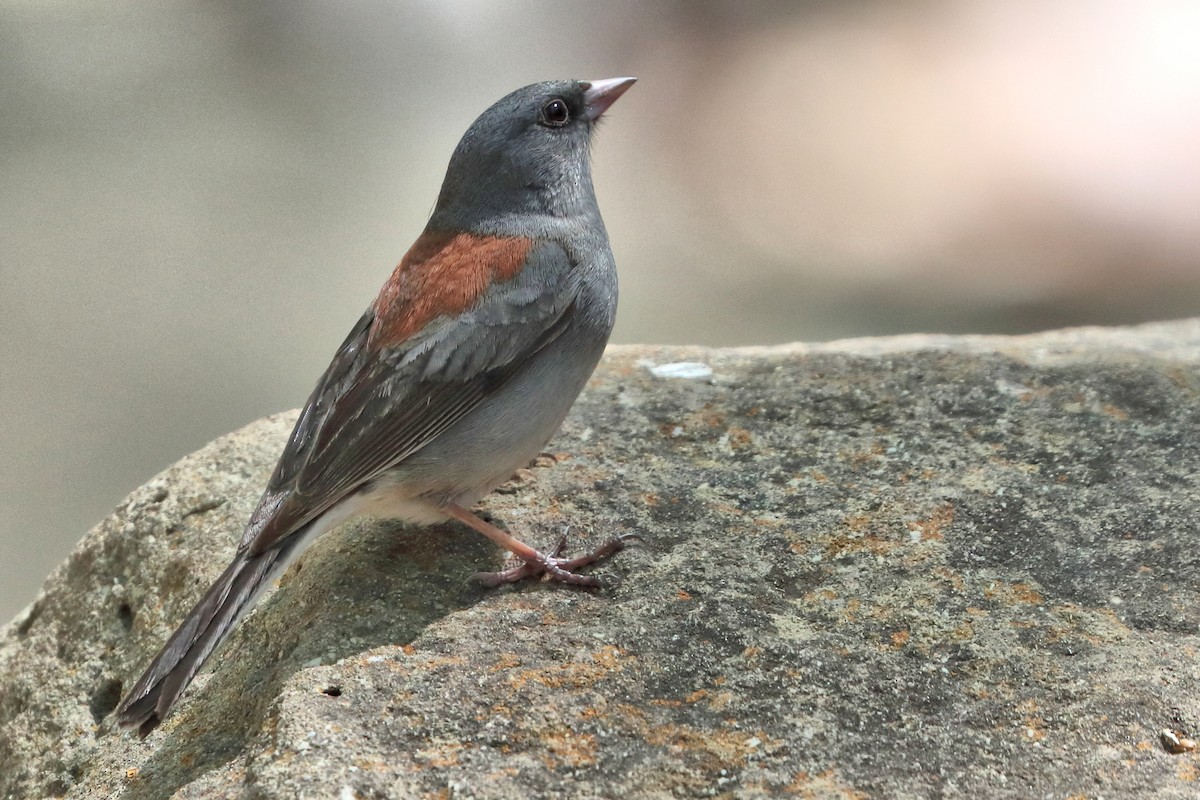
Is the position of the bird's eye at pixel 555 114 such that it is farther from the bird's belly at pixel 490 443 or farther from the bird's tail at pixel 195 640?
the bird's tail at pixel 195 640

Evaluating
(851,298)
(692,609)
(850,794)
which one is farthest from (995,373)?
(851,298)

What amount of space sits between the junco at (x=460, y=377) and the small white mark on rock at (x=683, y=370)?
700mm

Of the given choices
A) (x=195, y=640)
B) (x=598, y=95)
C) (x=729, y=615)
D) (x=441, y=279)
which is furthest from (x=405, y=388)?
(x=598, y=95)

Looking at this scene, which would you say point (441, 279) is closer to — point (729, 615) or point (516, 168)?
point (516, 168)

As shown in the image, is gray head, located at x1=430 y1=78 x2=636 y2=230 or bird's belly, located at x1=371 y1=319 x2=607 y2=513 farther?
gray head, located at x1=430 y1=78 x2=636 y2=230

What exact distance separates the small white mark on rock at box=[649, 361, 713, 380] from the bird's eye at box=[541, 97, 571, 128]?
0.98 m

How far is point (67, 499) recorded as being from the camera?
641 cm

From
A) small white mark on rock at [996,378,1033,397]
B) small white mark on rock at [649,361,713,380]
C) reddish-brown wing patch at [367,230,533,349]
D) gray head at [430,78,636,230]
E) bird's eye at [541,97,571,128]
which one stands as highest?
bird's eye at [541,97,571,128]

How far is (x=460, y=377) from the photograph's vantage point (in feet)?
9.85

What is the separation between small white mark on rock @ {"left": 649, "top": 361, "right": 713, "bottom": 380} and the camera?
13.1ft

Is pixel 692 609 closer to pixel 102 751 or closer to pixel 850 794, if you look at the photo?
pixel 850 794

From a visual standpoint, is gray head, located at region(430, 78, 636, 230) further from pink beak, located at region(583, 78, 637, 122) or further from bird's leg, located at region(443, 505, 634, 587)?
bird's leg, located at region(443, 505, 634, 587)

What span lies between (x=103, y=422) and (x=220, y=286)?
1231 mm

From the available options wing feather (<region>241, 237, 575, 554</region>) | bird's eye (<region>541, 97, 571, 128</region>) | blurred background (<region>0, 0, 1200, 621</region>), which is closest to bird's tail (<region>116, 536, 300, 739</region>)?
wing feather (<region>241, 237, 575, 554</region>)
